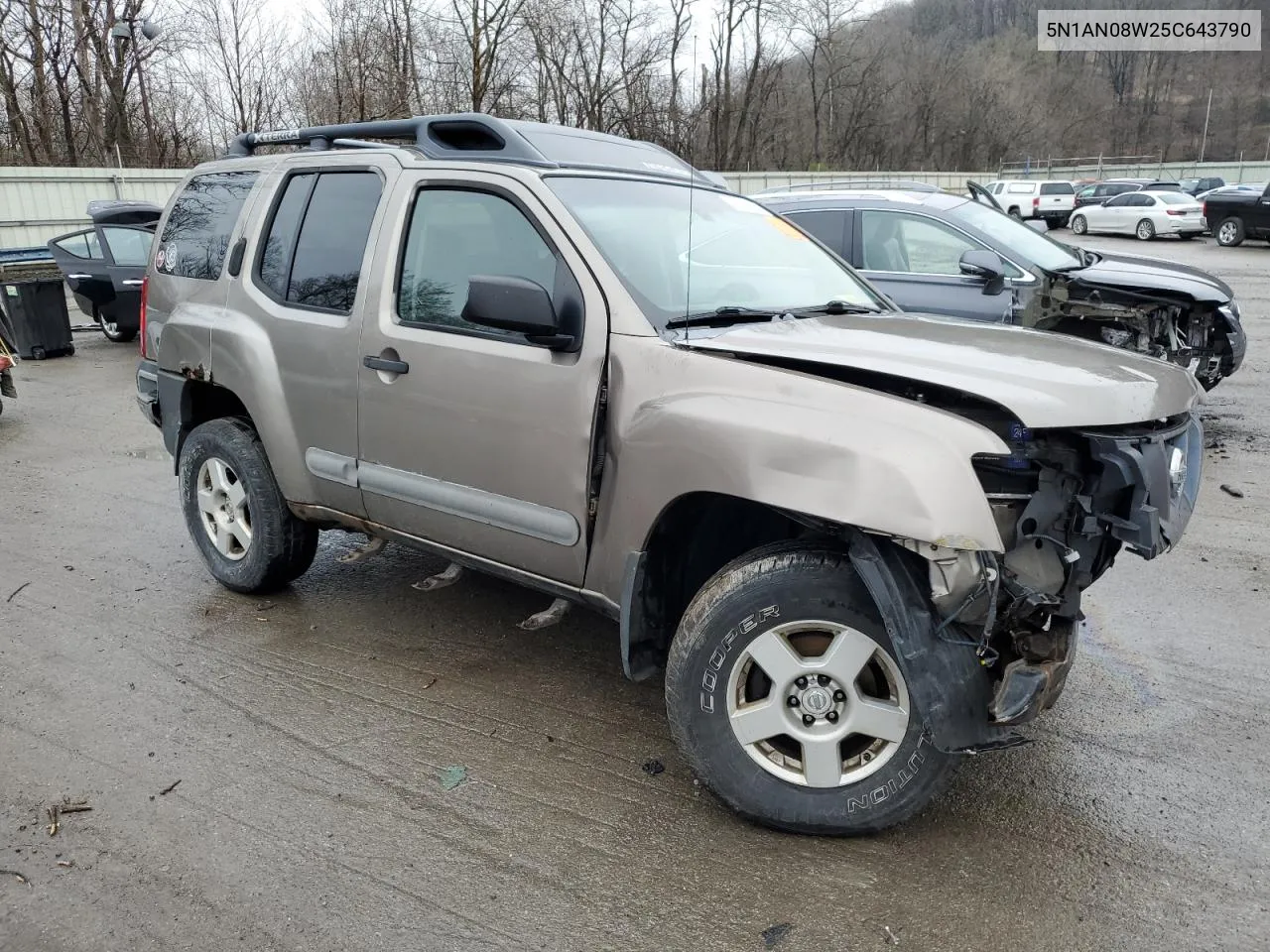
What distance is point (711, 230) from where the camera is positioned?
3.87 metres

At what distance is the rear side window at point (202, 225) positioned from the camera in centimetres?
459

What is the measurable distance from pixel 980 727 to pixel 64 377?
11901mm

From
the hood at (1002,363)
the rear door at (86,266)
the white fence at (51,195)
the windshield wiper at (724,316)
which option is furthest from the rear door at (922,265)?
the white fence at (51,195)

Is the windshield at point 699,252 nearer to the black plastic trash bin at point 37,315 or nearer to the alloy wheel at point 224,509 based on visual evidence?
the alloy wheel at point 224,509

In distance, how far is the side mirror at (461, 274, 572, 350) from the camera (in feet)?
9.98

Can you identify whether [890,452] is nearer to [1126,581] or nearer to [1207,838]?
[1207,838]

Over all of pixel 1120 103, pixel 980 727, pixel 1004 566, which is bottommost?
pixel 980 727

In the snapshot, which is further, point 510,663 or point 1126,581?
point 1126,581

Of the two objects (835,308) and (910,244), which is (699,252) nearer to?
(835,308)

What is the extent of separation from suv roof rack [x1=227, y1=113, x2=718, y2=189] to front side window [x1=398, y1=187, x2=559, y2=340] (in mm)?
212

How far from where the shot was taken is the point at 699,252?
3.65 m

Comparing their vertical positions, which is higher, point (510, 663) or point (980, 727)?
point (980, 727)

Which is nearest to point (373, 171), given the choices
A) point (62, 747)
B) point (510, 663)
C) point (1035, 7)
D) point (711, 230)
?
point (711, 230)

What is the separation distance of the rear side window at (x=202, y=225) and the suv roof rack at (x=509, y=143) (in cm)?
47
